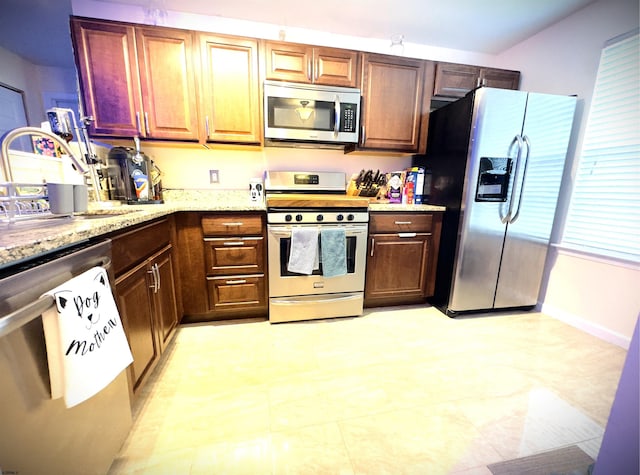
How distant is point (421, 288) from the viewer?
228 centimetres

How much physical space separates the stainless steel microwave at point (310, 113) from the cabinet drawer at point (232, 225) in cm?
69

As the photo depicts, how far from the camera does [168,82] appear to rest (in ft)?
6.04

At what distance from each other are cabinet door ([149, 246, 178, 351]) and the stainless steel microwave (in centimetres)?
119

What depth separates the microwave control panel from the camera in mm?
2057

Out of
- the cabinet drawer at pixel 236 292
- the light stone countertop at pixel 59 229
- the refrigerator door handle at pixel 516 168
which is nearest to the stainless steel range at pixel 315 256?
the cabinet drawer at pixel 236 292

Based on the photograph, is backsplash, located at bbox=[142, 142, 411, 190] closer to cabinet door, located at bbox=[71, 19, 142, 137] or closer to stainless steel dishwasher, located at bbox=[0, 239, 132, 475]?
cabinet door, located at bbox=[71, 19, 142, 137]

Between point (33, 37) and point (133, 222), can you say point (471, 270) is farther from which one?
point (33, 37)

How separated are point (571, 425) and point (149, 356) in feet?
6.84

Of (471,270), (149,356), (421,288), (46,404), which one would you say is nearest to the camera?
(46,404)

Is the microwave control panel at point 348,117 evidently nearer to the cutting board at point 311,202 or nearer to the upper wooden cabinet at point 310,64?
the upper wooden cabinet at point 310,64

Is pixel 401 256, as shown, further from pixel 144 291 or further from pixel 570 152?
pixel 144 291

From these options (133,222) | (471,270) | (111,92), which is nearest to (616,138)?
(471,270)

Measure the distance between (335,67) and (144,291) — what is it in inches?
82.5

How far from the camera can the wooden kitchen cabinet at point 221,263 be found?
1794mm
